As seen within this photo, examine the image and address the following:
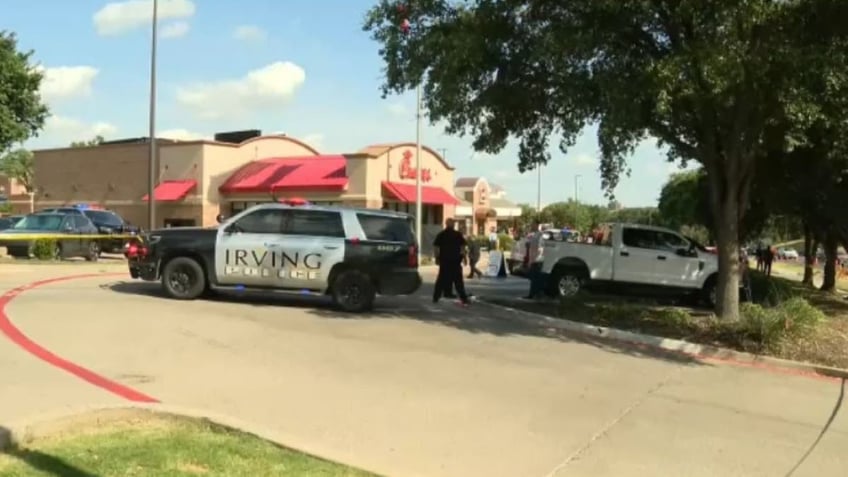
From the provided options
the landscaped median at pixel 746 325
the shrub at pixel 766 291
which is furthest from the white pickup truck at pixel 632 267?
the landscaped median at pixel 746 325

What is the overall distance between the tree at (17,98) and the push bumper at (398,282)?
49.8 ft

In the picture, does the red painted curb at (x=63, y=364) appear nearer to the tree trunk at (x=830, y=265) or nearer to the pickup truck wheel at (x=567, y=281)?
the pickup truck wheel at (x=567, y=281)

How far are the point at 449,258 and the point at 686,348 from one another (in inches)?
212

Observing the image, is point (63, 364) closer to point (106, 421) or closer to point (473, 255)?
point (106, 421)

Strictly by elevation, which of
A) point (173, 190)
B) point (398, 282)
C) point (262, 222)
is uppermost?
point (173, 190)

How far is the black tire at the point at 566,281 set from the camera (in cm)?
1858

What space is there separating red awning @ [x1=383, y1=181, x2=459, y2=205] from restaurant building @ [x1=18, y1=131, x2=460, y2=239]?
0.17 ft

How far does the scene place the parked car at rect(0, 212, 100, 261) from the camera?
2528 centimetres

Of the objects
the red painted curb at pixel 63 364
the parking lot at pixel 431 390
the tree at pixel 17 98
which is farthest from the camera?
the tree at pixel 17 98

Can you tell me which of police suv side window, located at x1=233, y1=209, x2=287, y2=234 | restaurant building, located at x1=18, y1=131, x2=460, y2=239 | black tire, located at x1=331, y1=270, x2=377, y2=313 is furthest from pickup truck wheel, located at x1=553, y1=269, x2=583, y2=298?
restaurant building, located at x1=18, y1=131, x2=460, y2=239

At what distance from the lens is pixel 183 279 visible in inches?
570

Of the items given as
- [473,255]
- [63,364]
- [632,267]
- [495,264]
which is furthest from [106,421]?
[495,264]

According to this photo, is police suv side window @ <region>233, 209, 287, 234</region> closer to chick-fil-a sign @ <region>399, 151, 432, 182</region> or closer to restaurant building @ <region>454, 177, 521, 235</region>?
chick-fil-a sign @ <region>399, 151, 432, 182</region>

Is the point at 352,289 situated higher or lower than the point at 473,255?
lower
